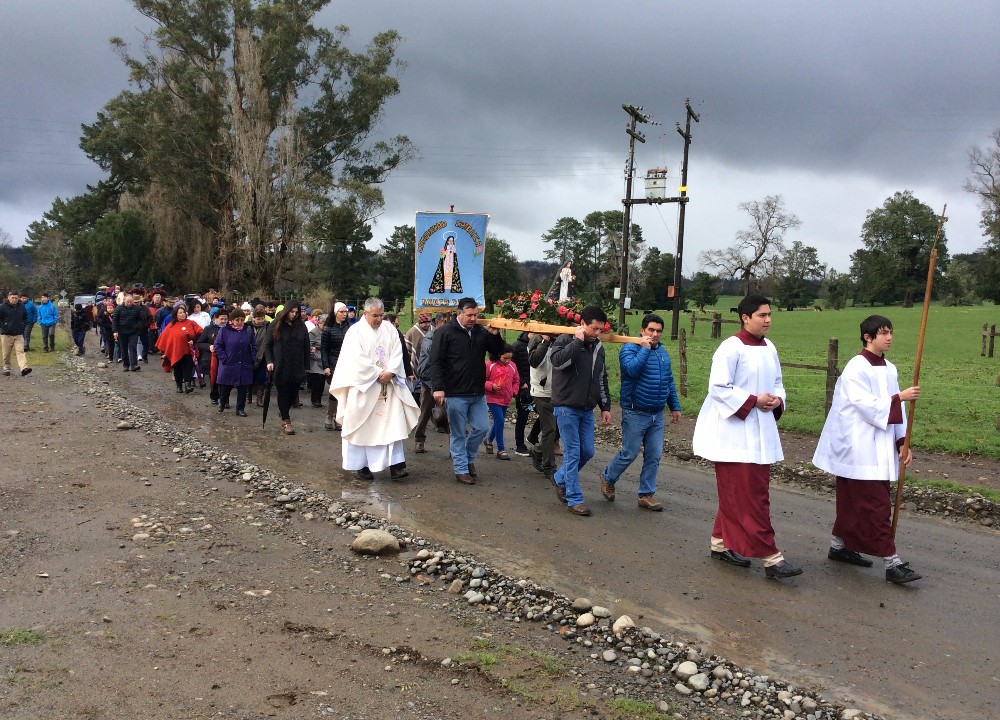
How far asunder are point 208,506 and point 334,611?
9.74 feet

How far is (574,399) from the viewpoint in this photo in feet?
25.6

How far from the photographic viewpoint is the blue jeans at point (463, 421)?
354 inches

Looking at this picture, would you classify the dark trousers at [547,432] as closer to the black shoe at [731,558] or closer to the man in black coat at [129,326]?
the black shoe at [731,558]

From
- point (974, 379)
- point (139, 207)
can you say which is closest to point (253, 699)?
point (974, 379)

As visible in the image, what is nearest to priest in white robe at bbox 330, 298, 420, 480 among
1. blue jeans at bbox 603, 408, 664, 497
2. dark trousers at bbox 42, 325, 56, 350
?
blue jeans at bbox 603, 408, 664, 497

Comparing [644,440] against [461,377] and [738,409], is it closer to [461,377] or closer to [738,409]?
[738,409]

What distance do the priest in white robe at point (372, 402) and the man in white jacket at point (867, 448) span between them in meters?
4.71

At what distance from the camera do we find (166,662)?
174 inches

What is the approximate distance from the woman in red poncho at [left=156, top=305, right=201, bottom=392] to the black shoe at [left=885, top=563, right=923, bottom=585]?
13.6m

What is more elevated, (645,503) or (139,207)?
(139,207)

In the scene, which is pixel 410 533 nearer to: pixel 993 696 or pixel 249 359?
pixel 993 696

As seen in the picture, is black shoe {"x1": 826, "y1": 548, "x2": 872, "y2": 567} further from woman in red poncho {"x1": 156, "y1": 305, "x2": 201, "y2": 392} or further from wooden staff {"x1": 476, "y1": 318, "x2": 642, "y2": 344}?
woman in red poncho {"x1": 156, "y1": 305, "x2": 201, "y2": 392}

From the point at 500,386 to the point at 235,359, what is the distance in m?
5.69

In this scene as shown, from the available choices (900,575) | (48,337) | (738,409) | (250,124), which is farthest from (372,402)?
(250,124)
